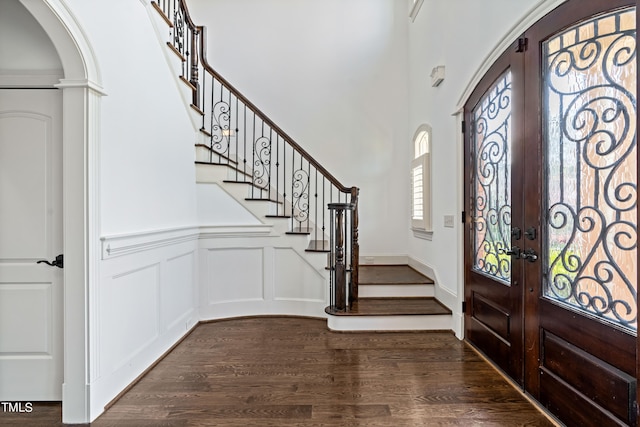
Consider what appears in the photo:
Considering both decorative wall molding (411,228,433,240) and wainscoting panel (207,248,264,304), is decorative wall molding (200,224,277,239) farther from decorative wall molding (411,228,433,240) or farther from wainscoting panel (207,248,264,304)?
decorative wall molding (411,228,433,240)

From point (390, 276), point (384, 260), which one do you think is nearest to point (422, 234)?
point (390, 276)

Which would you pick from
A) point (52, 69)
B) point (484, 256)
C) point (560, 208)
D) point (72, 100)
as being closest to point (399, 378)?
point (484, 256)

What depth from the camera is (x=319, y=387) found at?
231 centimetres

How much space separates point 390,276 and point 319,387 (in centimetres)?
208

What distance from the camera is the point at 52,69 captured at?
6.79 feet

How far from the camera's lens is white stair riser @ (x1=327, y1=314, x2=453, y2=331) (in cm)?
328

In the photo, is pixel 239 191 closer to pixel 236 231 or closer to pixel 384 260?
pixel 236 231

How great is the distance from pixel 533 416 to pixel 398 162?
363 cm

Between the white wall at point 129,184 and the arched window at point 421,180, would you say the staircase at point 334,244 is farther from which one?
the arched window at point 421,180

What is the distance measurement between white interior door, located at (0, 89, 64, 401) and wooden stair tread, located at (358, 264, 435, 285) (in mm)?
2767

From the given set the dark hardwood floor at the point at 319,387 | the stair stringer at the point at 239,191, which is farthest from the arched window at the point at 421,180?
the dark hardwood floor at the point at 319,387

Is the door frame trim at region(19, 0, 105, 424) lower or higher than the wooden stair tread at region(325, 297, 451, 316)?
higher

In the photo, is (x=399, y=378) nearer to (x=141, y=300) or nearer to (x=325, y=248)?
(x=325, y=248)

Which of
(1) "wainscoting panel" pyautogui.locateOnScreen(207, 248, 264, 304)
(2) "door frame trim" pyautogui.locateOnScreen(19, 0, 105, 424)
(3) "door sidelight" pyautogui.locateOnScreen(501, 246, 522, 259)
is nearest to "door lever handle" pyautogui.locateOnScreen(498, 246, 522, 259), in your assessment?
(3) "door sidelight" pyautogui.locateOnScreen(501, 246, 522, 259)
